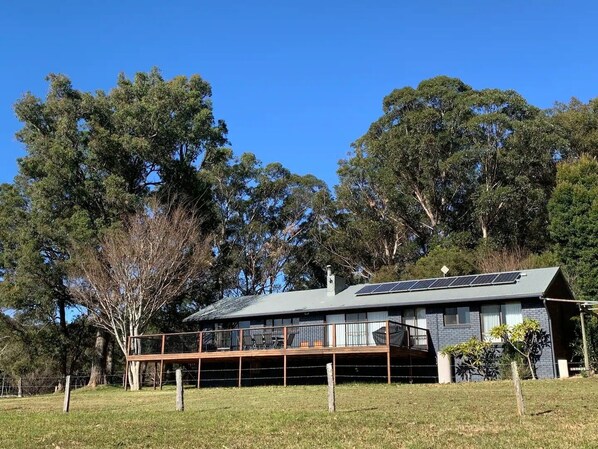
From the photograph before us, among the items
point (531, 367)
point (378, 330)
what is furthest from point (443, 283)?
point (531, 367)

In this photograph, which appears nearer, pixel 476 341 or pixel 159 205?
pixel 476 341

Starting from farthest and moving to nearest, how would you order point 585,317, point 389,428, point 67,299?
point 67,299 < point 585,317 < point 389,428

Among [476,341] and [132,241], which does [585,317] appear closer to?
[476,341]

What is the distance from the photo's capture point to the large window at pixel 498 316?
23.4m

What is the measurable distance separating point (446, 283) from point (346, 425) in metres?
17.4

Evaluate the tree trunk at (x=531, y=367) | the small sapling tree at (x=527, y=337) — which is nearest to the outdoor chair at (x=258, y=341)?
the small sapling tree at (x=527, y=337)

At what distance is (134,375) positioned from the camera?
92.1 ft

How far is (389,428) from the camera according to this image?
9539 mm

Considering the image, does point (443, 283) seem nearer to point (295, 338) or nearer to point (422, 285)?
point (422, 285)

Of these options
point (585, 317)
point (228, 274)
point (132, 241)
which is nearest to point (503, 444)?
point (585, 317)

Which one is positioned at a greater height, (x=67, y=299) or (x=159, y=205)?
(x=159, y=205)

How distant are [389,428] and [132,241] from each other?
75.4 feet

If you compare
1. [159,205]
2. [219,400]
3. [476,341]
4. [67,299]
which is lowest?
[219,400]

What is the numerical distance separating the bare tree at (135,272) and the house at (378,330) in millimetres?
1920
